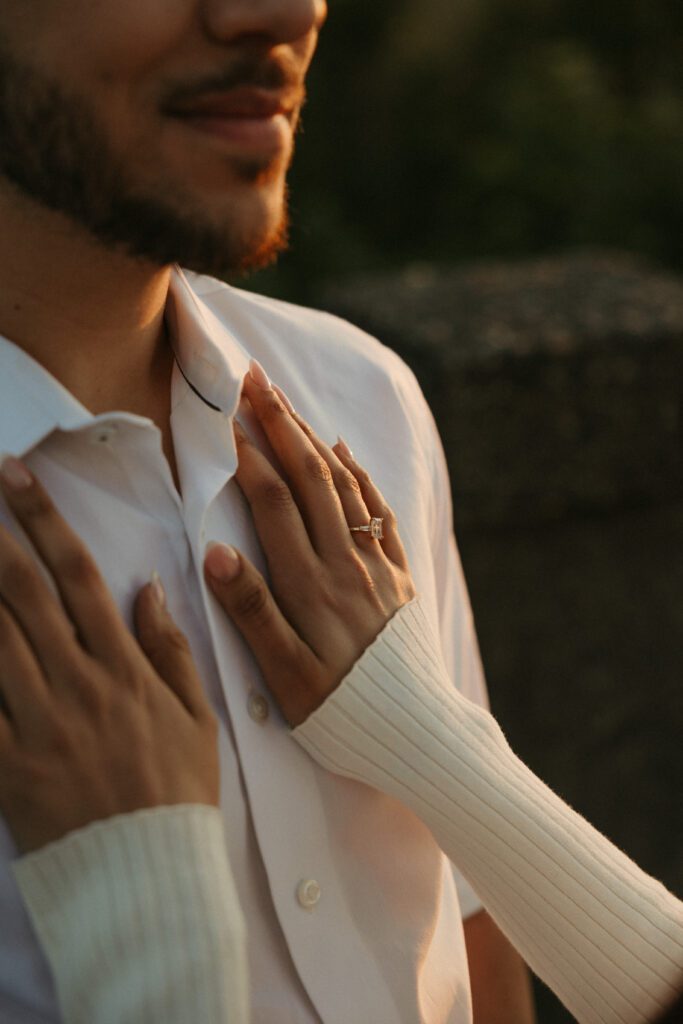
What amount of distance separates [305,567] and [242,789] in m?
0.26

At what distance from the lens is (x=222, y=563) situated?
1339 millimetres

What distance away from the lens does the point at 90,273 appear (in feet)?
4.59

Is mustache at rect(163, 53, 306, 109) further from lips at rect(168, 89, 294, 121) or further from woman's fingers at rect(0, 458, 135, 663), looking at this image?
woman's fingers at rect(0, 458, 135, 663)

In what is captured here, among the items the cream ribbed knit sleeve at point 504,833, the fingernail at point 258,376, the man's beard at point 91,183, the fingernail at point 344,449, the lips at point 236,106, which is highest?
the lips at point 236,106

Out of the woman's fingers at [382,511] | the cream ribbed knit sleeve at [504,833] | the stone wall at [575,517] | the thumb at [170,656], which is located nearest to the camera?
the thumb at [170,656]

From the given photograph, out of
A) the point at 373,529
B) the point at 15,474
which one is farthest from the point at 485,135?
the point at 15,474

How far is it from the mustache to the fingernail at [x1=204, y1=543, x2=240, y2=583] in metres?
0.47

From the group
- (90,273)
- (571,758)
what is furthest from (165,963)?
(571,758)

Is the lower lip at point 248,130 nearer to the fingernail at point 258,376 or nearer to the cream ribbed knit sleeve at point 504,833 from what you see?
the fingernail at point 258,376

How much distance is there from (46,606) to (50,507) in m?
0.10

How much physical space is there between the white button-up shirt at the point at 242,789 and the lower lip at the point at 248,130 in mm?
250

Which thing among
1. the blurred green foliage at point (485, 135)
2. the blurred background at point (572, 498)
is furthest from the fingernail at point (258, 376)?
the blurred green foliage at point (485, 135)

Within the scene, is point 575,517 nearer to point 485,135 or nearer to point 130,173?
point 130,173

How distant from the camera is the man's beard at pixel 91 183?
1293 mm
